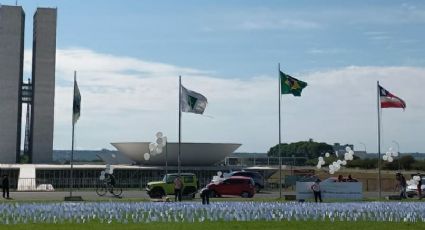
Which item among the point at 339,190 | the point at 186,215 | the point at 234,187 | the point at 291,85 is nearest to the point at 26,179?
the point at 234,187

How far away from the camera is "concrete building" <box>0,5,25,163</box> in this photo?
77.2 meters

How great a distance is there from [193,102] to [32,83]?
50.1m

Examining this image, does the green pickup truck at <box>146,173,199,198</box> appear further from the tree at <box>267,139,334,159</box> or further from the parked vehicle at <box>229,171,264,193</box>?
the tree at <box>267,139,334,159</box>

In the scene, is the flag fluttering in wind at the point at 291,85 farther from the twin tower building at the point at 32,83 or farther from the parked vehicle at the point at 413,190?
the twin tower building at the point at 32,83

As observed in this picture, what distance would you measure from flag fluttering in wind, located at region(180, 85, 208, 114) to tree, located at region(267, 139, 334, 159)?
10382cm

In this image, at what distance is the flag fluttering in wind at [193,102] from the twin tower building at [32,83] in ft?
152

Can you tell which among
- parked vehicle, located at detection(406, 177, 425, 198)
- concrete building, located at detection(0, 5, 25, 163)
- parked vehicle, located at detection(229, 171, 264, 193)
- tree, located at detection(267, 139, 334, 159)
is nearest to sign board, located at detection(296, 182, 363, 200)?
parked vehicle, located at detection(406, 177, 425, 198)

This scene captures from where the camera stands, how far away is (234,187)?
39750 mm

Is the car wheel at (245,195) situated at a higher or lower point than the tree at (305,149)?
lower

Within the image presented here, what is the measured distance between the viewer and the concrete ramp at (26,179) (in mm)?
48894

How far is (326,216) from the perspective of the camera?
2052cm

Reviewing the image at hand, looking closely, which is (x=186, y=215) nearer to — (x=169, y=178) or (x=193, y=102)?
(x=193, y=102)

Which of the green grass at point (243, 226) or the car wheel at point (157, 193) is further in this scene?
the car wheel at point (157, 193)

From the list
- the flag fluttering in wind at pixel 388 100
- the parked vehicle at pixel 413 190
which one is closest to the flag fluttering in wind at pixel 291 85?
the flag fluttering in wind at pixel 388 100
